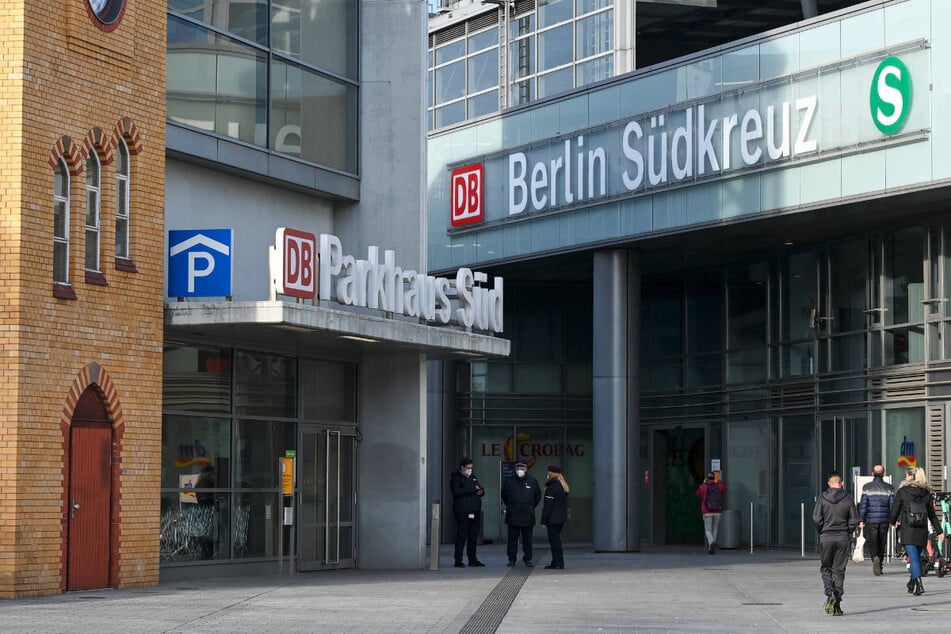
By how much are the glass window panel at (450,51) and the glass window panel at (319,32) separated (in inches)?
540

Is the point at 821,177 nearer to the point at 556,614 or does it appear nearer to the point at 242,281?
the point at 242,281

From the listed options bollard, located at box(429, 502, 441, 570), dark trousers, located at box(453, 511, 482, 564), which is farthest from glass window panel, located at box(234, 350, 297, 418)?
dark trousers, located at box(453, 511, 482, 564)

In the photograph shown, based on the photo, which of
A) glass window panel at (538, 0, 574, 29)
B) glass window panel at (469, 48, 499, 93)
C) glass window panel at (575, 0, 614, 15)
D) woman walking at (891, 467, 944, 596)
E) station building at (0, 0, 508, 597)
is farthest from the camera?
glass window panel at (469, 48, 499, 93)

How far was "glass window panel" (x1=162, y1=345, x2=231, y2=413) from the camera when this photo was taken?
76.6 feet

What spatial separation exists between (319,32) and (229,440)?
696 centimetres

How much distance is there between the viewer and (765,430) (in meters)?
35.5

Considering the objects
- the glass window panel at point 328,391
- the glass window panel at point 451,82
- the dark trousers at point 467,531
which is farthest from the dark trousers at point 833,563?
the glass window panel at point 451,82

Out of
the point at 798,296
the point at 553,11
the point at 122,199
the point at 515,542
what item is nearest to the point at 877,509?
the point at 515,542

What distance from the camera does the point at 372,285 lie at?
2414 cm

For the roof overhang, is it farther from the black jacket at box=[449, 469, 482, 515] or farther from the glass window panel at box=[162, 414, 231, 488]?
the black jacket at box=[449, 469, 482, 515]

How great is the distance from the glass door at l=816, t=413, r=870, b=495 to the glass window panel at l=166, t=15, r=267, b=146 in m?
13.1

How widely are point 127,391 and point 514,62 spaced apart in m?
20.1

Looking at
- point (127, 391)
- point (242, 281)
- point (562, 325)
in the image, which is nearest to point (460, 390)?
point (562, 325)

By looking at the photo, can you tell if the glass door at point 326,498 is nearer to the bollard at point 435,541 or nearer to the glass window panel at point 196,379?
the bollard at point 435,541
